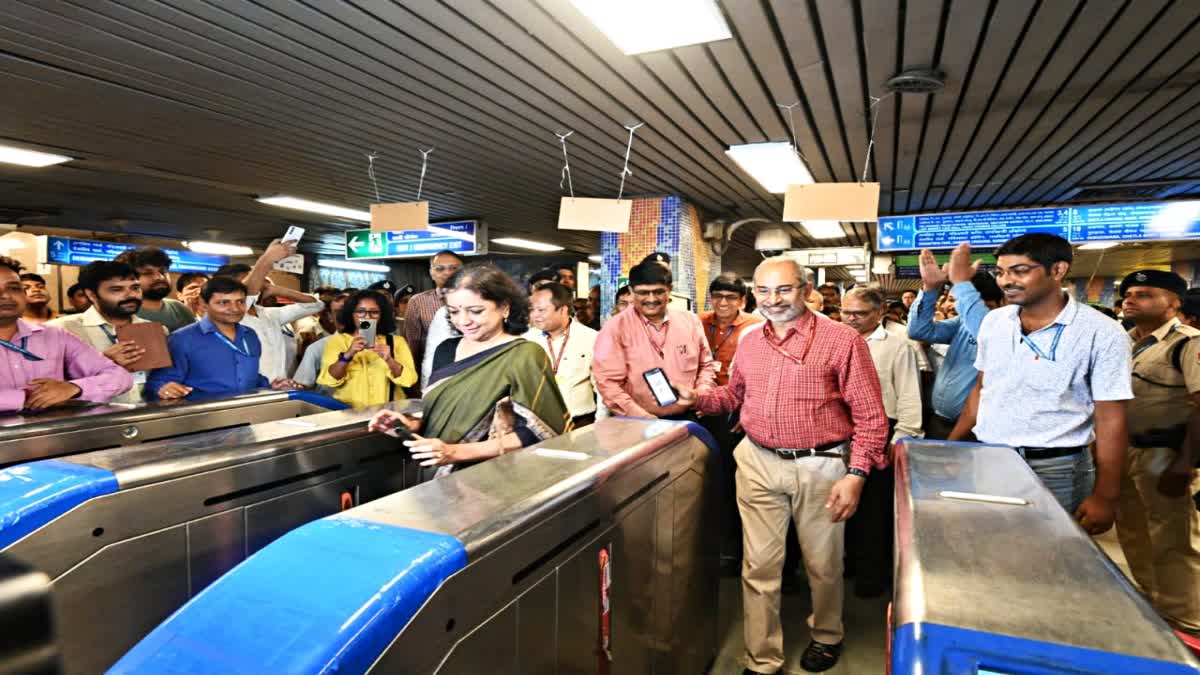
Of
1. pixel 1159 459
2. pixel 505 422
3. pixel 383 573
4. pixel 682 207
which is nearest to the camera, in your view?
pixel 383 573

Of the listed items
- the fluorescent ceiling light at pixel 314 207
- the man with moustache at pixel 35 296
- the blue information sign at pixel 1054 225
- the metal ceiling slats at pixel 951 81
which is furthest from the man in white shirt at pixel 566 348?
the fluorescent ceiling light at pixel 314 207

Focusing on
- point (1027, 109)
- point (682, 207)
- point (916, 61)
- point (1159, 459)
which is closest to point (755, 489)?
point (1159, 459)

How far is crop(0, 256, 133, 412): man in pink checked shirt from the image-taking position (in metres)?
2.63

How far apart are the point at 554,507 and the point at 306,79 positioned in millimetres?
3736

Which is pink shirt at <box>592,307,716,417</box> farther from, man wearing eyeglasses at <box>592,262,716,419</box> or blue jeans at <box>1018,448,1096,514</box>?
blue jeans at <box>1018,448,1096,514</box>

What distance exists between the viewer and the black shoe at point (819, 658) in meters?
2.73

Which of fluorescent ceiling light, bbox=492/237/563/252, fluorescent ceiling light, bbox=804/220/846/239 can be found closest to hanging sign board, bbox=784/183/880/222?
fluorescent ceiling light, bbox=804/220/846/239

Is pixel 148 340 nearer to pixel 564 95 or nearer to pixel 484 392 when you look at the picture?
pixel 484 392

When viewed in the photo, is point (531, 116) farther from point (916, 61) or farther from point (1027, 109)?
point (1027, 109)

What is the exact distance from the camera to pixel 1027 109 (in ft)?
15.8

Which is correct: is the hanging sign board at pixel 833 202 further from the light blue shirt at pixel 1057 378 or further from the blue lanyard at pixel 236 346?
the blue lanyard at pixel 236 346

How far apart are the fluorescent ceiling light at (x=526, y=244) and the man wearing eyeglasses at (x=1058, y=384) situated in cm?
1022

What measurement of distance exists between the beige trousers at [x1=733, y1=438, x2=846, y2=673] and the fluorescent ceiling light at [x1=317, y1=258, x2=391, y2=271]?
1345cm

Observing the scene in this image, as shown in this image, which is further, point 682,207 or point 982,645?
point 682,207
